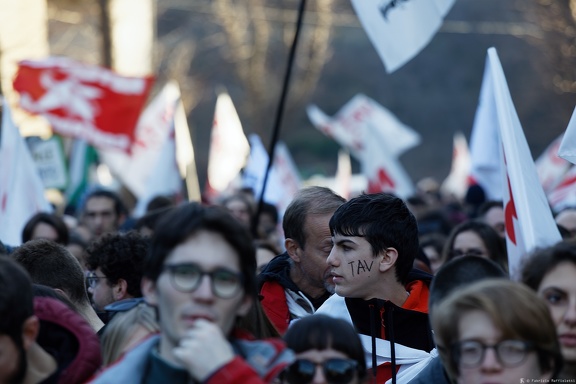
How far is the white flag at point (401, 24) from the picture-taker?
7.71m

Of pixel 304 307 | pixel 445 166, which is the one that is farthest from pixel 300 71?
pixel 304 307

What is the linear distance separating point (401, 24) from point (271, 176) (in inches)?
281

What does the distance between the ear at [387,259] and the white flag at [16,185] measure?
14.1 feet

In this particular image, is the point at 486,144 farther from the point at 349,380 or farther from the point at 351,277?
the point at 349,380

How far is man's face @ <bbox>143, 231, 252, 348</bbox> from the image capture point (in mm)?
3316

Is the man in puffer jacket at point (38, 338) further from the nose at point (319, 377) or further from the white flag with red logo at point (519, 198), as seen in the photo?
the white flag with red logo at point (519, 198)

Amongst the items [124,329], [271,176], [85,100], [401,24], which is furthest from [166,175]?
[124,329]

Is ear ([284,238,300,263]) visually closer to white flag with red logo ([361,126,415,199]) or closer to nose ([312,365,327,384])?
nose ([312,365,327,384])

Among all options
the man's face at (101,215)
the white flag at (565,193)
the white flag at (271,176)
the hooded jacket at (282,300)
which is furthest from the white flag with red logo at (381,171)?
the hooded jacket at (282,300)

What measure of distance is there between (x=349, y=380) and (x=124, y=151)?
11.0 m

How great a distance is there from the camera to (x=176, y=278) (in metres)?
3.35

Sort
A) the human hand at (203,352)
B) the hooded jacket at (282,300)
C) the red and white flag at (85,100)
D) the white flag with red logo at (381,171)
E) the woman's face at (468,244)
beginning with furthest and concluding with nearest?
the white flag with red logo at (381,171), the red and white flag at (85,100), the woman's face at (468,244), the hooded jacket at (282,300), the human hand at (203,352)

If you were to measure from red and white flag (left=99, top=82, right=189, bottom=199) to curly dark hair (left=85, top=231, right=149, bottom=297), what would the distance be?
372 inches

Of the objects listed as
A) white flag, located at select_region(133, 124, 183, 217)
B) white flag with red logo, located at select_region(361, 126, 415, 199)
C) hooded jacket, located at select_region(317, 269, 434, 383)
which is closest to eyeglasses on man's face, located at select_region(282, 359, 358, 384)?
hooded jacket, located at select_region(317, 269, 434, 383)
